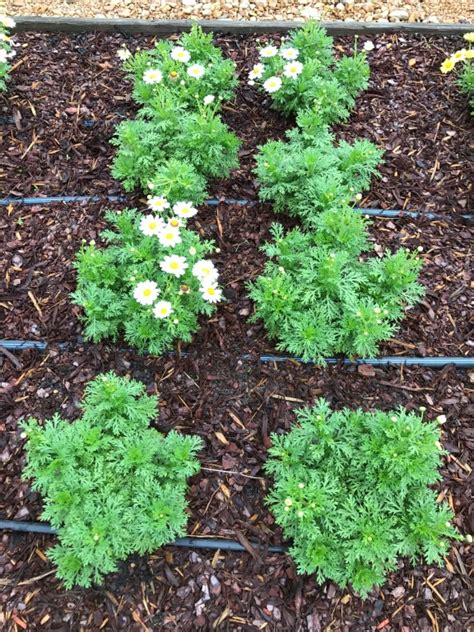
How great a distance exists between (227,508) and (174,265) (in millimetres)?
1219

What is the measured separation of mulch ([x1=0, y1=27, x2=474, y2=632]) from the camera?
94.4 inches

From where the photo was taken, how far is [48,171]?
11.8 ft

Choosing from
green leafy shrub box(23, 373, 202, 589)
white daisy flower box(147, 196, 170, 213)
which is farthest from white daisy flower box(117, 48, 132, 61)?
green leafy shrub box(23, 373, 202, 589)

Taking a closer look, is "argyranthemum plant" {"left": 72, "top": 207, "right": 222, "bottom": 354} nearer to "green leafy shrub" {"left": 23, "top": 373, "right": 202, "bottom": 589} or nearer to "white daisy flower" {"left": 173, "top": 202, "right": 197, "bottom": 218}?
"white daisy flower" {"left": 173, "top": 202, "right": 197, "bottom": 218}

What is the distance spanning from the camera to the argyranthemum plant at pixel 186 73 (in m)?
3.52

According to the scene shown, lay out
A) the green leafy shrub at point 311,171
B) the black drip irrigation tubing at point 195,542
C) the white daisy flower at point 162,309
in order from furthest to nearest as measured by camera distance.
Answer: the green leafy shrub at point 311,171 < the white daisy flower at point 162,309 < the black drip irrigation tubing at point 195,542

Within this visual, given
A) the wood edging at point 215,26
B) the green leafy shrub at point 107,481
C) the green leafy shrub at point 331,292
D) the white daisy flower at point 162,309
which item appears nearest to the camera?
the green leafy shrub at point 107,481

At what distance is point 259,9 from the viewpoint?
4.59 m

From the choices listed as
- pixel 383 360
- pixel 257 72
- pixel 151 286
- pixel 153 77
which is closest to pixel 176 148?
pixel 153 77

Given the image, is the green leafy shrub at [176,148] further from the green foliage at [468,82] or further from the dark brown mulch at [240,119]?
the green foliage at [468,82]

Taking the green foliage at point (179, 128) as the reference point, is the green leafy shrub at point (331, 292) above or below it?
below

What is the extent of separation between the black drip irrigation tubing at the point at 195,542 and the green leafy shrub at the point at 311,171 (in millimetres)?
1755

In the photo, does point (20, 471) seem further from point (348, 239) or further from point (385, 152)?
point (385, 152)

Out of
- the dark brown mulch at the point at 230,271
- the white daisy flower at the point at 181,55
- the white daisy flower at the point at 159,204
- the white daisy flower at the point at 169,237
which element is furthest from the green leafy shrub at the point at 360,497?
the white daisy flower at the point at 181,55
